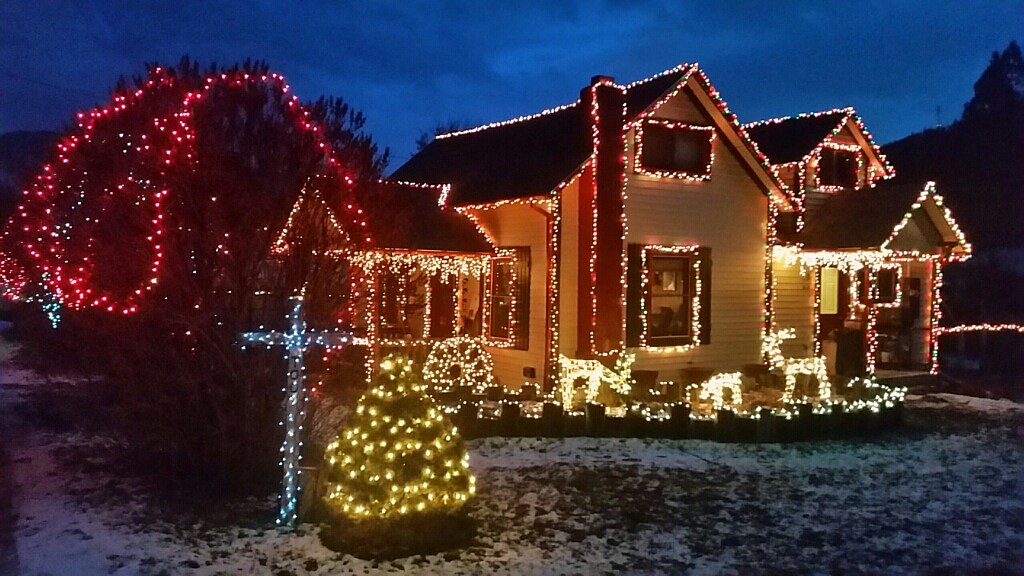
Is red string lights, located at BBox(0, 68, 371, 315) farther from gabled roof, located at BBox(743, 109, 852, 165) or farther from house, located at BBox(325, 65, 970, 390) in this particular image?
gabled roof, located at BBox(743, 109, 852, 165)

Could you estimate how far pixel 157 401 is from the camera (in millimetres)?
7859

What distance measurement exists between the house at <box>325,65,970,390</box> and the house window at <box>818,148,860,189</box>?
32 mm

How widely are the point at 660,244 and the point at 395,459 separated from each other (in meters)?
9.06

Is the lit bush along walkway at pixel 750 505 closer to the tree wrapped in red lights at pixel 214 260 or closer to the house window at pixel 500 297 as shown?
the tree wrapped in red lights at pixel 214 260

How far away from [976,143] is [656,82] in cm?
3248

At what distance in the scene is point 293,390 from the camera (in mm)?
7309

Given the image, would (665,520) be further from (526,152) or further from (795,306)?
(795,306)

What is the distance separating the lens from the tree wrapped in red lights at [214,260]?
7.75 meters

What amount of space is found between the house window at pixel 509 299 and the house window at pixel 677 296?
6.98 ft

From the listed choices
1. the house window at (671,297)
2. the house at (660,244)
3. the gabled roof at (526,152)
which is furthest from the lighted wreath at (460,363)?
the house window at (671,297)

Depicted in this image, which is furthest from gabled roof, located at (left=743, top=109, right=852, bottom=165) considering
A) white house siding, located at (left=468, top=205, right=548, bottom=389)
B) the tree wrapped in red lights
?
the tree wrapped in red lights

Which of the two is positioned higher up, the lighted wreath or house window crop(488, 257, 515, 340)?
house window crop(488, 257, 515, 340)

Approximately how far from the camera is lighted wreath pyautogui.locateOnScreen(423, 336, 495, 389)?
14.9 m

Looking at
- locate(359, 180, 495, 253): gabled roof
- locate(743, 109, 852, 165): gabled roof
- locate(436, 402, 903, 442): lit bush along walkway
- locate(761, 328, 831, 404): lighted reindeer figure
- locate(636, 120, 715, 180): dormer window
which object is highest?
locate(743, 109, 852, 165): gabled roof
